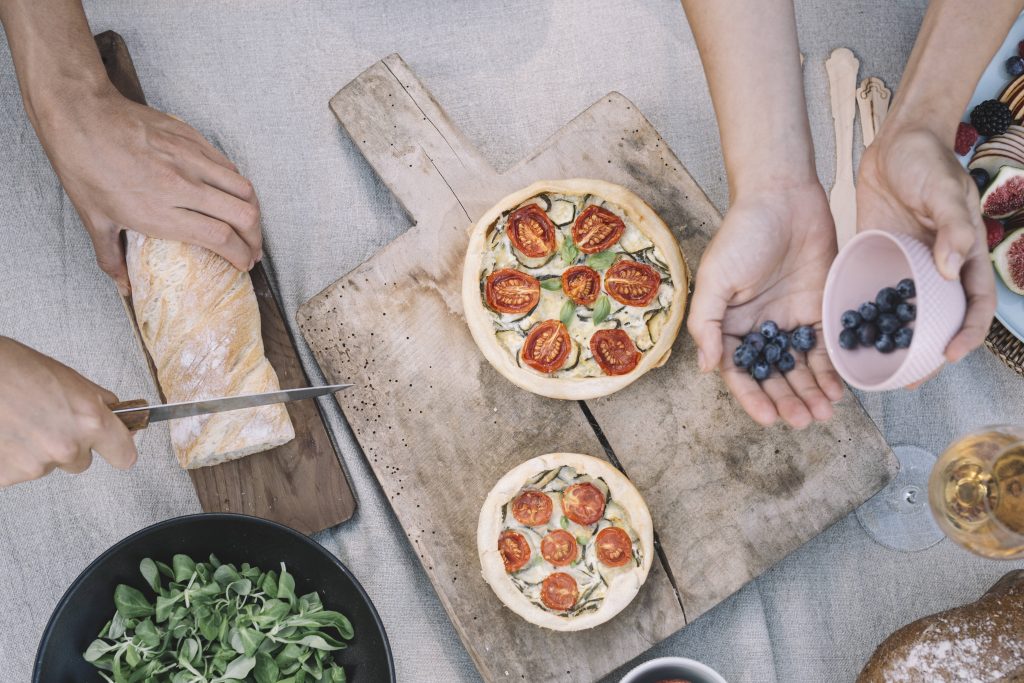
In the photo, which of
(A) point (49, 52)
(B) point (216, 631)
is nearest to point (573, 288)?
(B) point (216, 631)

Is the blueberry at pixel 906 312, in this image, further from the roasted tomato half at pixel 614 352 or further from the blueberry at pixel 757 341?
the roasted tomato half at pixel 614 352

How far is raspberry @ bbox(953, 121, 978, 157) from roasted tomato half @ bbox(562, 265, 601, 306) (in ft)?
4.25

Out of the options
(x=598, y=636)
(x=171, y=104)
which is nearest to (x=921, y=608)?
(x=598, y=636)

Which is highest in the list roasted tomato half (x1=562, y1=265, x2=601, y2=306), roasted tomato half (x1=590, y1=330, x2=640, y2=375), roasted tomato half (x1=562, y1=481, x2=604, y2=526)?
roasted tomato half (x1=562, y1=265, x2=601, y2=306)

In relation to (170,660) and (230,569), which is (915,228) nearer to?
(230,569)

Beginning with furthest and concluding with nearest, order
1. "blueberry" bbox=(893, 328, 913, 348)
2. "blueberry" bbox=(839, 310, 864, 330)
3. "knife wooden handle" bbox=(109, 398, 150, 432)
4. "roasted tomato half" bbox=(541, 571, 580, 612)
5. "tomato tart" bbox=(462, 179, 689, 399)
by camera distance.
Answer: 1. "tomato tart" bbox=(462, 179, 689, 399)
2. "roasted tomato half" bbox=(541, 571, 580, 612)
3. "knife wooden handle" bbox=(109, 398, 150, 432)
4. "blueberry" bbox=(839, 310, 864, 330)
5. "blueberry" bbox=(893, 328, 913, 348)

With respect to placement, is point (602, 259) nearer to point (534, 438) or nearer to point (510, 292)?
point (510, 292)

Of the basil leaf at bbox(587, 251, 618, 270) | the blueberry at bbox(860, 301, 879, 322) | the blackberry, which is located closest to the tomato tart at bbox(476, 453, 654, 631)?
the basil leaf at bbox(587, 251, 618, 270)

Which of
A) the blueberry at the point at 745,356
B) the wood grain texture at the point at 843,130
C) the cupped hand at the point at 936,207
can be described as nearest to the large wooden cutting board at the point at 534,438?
the blueberry at the point at 745,356

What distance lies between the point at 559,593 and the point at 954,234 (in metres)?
1.49

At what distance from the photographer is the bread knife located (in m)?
A: 2.09

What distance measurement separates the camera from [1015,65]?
2605 mm

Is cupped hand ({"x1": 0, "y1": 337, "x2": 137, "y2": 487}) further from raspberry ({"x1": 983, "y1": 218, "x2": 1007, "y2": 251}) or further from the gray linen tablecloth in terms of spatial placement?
raspberry ({"x1": 983, "y1": 218, "x2": 1007, "y2": 251})

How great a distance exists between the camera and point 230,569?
2.31 meters
